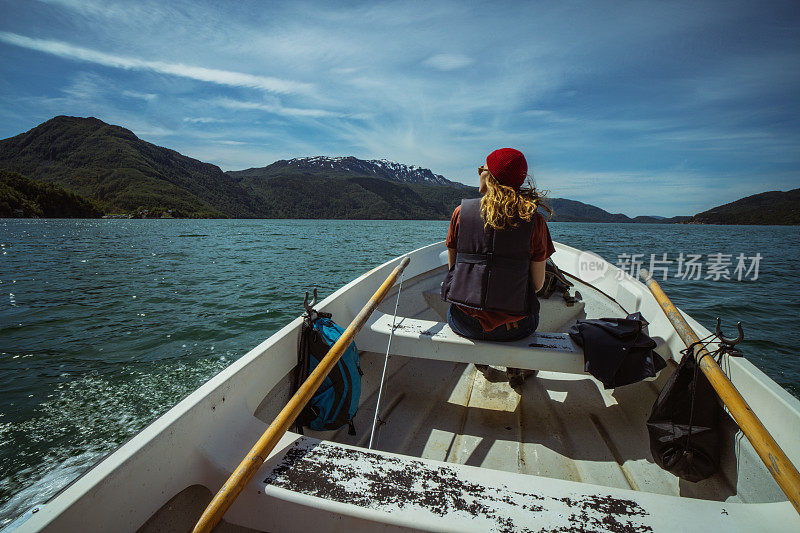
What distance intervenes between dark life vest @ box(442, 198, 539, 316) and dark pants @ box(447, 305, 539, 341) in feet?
0.57

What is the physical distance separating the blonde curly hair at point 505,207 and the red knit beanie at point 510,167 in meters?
0.04

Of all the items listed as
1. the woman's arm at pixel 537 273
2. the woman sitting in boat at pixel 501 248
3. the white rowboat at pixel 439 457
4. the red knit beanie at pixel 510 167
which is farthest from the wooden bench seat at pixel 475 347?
the red knit beanie at pixel 510 167

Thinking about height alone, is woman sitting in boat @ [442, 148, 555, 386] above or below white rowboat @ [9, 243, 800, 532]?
above

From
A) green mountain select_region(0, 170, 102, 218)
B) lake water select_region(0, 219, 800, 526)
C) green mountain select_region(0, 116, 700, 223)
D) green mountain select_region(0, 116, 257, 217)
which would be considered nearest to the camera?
lake water select_region(0, 219, 800, 526)

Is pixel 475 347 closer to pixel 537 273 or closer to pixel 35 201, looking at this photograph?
pixel 537 273

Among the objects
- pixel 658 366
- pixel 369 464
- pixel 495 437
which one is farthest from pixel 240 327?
pixel 658 366

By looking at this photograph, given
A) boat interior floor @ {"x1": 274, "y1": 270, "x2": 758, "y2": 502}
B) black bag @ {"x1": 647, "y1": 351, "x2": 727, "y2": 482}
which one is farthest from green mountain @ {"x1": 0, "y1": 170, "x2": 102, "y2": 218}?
black bag @ {"x1": 647, "y1": 351, "x2": 727, "y2": 482}

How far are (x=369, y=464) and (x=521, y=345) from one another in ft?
4.16

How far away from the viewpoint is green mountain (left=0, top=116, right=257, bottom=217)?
11819 centimetres

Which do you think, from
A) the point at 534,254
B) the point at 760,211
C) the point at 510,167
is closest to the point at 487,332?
the point at 534,254

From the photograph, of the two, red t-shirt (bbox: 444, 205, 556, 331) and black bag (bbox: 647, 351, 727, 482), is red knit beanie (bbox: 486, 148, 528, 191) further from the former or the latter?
black bag (bbox: 647, 351, 727, 482)

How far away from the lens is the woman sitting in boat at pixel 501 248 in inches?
78.8

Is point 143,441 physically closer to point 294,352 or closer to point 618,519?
point 294,352

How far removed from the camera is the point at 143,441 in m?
1.14
